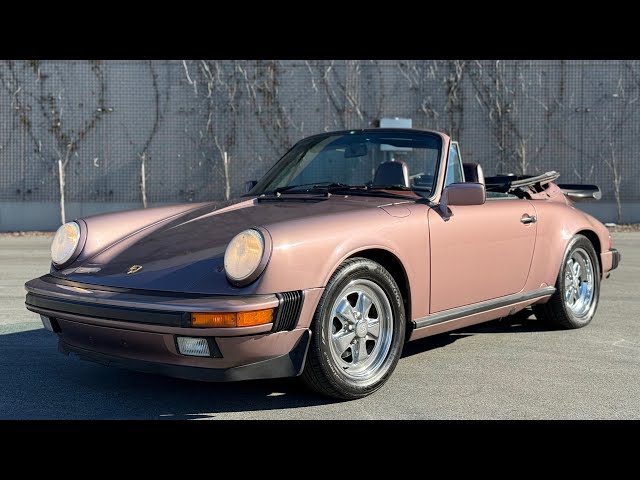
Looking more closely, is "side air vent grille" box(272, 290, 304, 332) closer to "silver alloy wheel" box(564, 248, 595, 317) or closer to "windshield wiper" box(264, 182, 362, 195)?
"windshield wiper" box(264, 182, 362, 195)

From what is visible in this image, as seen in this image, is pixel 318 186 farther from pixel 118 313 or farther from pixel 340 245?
pixel 118 313

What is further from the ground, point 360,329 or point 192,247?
point 192,247

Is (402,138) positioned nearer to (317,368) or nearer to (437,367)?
(437,367)

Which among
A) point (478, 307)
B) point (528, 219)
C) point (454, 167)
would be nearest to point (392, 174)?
point (454, 167)

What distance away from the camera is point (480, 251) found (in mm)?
4805

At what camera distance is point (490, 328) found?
5930 millimetres

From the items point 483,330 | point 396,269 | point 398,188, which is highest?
point 398,188

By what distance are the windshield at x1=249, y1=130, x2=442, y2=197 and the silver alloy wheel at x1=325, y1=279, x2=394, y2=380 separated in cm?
92

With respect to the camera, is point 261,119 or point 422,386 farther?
point 261,119

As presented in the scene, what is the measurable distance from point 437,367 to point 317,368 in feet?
3.71

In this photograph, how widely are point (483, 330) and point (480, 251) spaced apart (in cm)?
121

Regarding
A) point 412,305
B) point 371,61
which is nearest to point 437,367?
point 412,305

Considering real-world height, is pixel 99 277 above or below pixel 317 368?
above

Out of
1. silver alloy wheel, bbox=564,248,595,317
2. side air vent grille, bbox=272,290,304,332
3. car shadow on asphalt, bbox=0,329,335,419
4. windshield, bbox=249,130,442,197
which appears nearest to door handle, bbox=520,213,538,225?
silver alloy wheel, bbox=564,248,595,317
